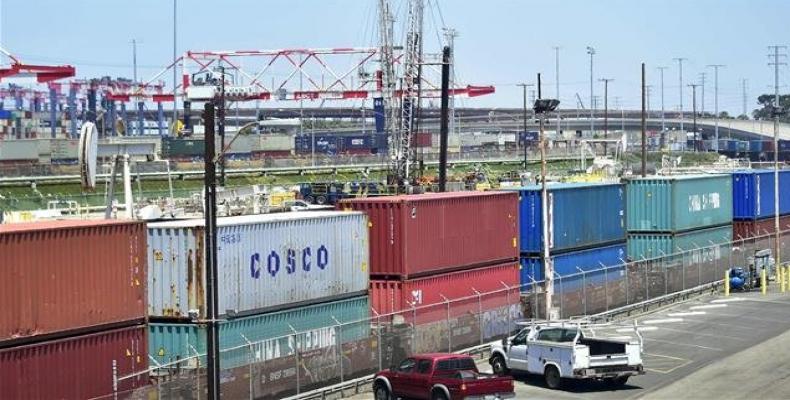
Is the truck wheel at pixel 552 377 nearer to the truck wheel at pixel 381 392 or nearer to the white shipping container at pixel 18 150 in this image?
the truck wheel at pixel 381 392

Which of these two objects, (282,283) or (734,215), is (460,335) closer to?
(282,283)

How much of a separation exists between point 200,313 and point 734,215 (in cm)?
4160

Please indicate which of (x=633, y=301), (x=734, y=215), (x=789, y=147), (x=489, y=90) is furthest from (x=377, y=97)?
(x=633, y=301)

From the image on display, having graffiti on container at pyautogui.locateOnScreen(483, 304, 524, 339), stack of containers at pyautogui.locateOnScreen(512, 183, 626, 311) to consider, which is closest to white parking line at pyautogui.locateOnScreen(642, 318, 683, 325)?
stack of containers at pyautogui.locateOnScreen(512, 183, 626, 311)

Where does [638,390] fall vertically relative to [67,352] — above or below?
below

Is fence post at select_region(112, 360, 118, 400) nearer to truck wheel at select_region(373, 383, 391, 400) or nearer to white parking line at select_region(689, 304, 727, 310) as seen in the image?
truck wheel at select_region(373, 383, 391, 400)

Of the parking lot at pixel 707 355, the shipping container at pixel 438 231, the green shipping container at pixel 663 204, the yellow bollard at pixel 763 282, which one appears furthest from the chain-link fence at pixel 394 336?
the yellow bollard at pixel 763 282

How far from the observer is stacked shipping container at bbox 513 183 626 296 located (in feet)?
144

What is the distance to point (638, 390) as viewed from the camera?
1305 inches

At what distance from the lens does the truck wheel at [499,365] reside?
3522cm

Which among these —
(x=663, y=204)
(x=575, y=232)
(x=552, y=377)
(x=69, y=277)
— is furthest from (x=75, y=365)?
(x=663, y=204)

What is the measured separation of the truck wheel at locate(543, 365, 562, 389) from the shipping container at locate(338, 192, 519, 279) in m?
4.70

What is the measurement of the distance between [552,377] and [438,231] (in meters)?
6.05

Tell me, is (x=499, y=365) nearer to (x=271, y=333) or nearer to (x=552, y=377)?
(x=552, y=377)
